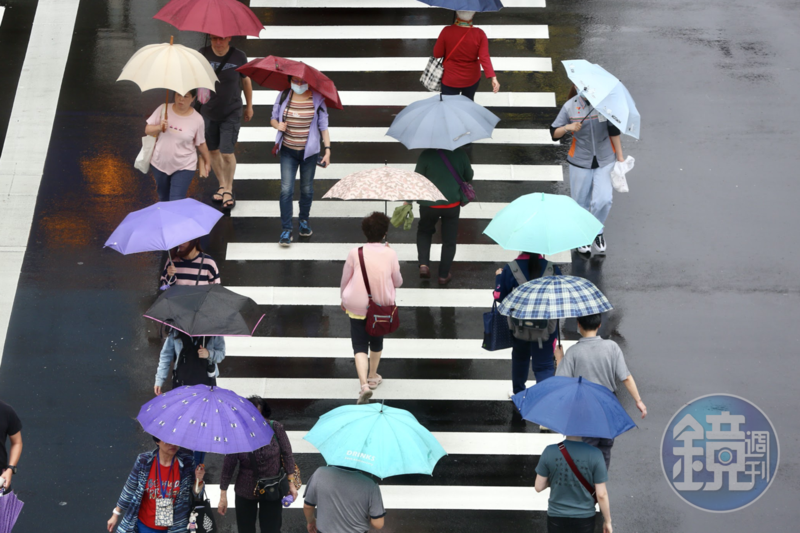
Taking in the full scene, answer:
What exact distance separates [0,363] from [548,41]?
31.1 ft

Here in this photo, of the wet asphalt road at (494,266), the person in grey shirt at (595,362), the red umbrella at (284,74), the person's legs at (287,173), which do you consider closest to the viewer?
the person in grey shirt at (595,362)

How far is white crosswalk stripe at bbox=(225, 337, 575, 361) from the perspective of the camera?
1067cm

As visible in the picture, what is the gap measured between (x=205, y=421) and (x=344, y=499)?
108 centimetres

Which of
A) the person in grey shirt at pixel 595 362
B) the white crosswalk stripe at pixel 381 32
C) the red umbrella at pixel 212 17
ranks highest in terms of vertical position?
the white crosswalk stripe at pixel 381 32

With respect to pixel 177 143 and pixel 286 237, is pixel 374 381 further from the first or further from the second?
pixel 177 143

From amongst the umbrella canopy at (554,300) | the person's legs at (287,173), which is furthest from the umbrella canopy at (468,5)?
the umbrella canopy at (554,300)

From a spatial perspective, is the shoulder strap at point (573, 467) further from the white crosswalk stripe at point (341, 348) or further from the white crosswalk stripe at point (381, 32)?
the white crosswalk stripe at point (381, 32)

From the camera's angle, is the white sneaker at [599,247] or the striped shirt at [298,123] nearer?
the striped shirt at [298,123]

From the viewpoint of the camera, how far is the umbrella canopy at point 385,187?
9414 mm

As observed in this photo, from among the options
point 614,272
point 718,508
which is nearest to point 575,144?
point 614,272

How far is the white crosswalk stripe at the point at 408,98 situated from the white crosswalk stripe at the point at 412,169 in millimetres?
1456

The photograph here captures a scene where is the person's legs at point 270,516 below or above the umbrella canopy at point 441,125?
below

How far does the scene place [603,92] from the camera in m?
10.4

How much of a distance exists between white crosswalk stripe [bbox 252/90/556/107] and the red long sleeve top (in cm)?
146
